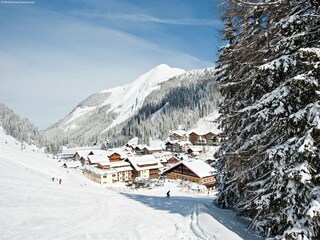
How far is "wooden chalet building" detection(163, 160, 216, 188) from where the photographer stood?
5844cm

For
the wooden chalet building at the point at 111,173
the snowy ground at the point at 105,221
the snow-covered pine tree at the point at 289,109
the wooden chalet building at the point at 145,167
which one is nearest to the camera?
the snow-covered pine tree at the point at 289,109

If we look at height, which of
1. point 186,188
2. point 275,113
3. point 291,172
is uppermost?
point 275,113

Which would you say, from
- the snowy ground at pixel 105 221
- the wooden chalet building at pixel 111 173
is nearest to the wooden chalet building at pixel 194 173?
the wooden chalet building at pixel 111 173

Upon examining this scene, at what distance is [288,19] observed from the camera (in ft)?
25.3

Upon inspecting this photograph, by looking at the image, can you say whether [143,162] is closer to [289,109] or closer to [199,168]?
[199,168]

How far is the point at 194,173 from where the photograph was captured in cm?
5859

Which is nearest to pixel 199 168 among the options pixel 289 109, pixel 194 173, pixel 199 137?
pixel 194 173

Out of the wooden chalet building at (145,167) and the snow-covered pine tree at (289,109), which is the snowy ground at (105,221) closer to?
the snow-covered pine tree at (289,109)

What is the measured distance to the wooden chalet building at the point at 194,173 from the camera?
192 ft

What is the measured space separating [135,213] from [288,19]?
47.9 ft

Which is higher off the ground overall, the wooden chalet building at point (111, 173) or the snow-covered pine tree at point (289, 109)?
the snow-covered pine tree at point (289, 109)

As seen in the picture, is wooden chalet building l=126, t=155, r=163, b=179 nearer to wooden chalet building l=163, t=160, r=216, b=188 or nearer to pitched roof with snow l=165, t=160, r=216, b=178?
wooden chalet building l=163, t=160, r=216, b=188

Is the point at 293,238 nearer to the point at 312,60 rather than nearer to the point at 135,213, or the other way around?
the point at 312,60

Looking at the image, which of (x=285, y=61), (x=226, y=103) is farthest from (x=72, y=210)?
(x=285, y=61)
